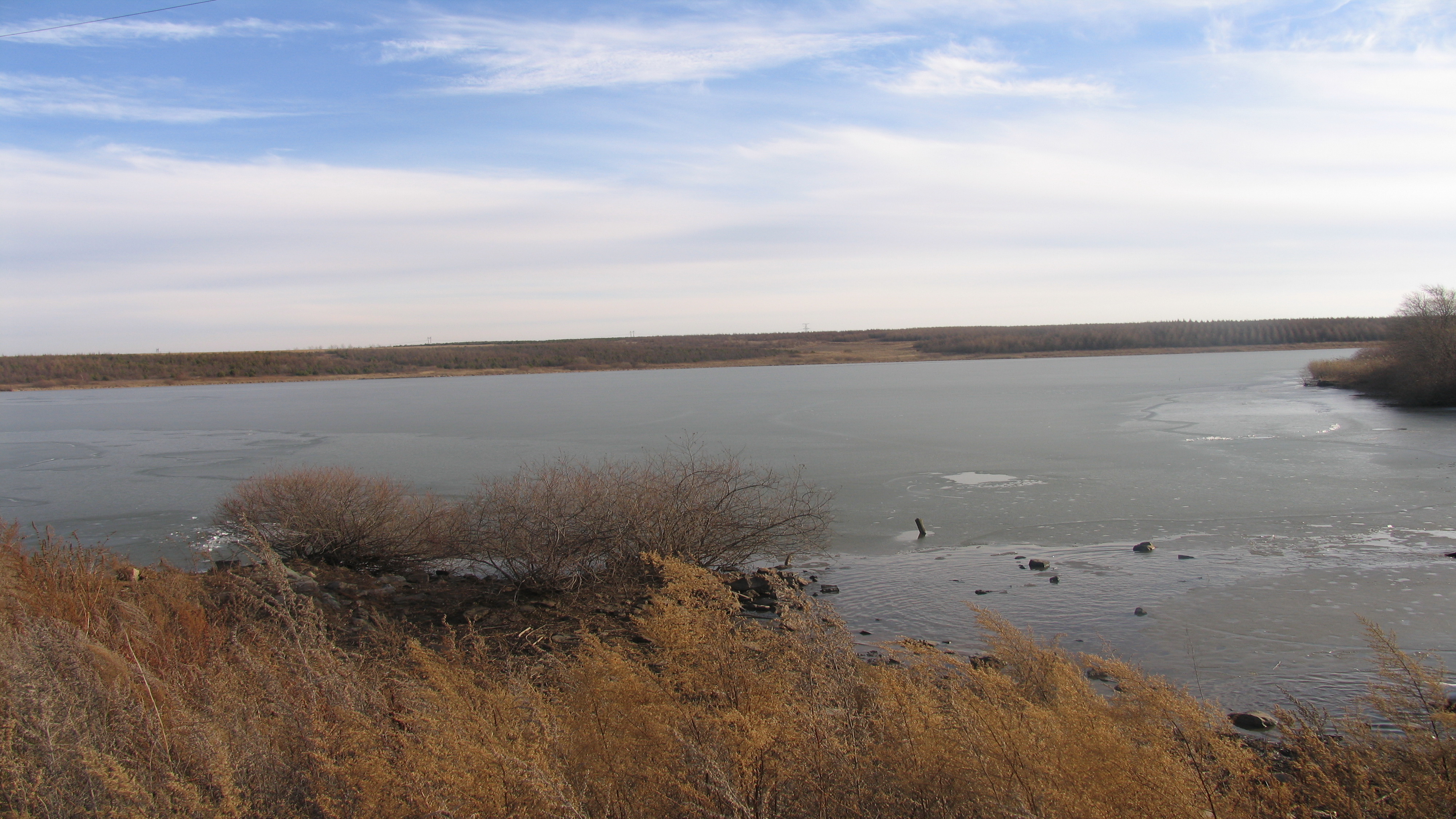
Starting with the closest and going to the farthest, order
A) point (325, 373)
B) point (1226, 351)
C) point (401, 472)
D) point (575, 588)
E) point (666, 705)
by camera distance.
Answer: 1. point (666, 705)
2. point (575, 588)
3. point (401, 472)
4. point (325, 373)
5. point (1226, 351)

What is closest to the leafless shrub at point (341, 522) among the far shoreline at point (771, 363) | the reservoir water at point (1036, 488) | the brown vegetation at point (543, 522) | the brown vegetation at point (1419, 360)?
the brown vegetation at point (543, 522)

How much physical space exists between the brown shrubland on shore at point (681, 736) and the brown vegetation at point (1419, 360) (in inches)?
1308

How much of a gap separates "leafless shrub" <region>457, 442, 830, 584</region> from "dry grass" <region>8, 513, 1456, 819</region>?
15.9ft

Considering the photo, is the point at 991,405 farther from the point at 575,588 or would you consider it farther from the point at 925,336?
the point at 925,336

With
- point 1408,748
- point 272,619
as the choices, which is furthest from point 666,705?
point 272,619

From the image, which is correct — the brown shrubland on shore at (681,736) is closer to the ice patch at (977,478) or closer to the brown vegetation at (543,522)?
the brown vegetation at (543,522)

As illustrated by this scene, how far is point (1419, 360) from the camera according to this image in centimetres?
3102

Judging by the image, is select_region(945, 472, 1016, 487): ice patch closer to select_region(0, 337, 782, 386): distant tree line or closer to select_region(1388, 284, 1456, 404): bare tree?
select_region(1388, 284, 1456, 404): bare tree

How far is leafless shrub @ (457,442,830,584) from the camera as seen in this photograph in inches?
378

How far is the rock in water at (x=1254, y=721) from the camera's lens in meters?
5.78

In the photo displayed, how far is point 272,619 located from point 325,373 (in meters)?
78.5

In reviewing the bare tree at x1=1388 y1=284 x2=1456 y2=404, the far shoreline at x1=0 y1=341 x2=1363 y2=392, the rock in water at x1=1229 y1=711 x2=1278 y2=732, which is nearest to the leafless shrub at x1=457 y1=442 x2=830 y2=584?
the rock in water at x1=1229 y1=711 x2=1278 y2=732

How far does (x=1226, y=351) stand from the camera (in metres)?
88.6

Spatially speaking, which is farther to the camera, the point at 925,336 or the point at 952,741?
the point at 925,336
